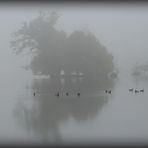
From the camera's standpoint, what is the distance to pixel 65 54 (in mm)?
2867

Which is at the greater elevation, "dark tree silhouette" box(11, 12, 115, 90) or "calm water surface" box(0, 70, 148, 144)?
"dark tree silhouette" box(11, 12, 115, 90)

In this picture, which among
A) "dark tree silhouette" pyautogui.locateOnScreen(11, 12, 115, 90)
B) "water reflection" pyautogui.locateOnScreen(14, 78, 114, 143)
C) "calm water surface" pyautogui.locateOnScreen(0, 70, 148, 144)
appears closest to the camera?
"calm water surface" pyautogui.locateOnScreen(0, 70, 148, 144)

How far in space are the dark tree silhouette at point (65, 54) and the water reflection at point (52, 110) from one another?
0.50 ft

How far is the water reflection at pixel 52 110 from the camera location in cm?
204

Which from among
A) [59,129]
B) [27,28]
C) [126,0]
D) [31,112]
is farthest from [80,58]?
[126,0]

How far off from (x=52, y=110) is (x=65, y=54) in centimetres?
68

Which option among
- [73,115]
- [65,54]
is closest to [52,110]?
[73,115]

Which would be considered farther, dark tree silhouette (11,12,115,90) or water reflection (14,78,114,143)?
dark tree silhouette (11,12,115,90)

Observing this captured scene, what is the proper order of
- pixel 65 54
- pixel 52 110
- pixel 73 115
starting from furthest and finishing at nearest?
1. pixel 65 54
2. pixel 52 110
3. pixel 73 115

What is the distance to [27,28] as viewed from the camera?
2775mm

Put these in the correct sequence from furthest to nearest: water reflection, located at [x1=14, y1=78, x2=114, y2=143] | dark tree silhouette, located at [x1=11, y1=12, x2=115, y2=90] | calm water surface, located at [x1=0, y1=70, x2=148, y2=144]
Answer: dark tree silhouette, located at [x1=11, y1=12, x2=115, y2=90] → water reflection, located at [x1=14, y1=78, x2=114, y2=143] → calm water surface, located at [x1=0, y1=70, x2=148, y2=144]

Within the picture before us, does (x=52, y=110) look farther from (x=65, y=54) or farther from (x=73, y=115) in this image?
(x=65, y=54)

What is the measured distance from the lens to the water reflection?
2.04 metres

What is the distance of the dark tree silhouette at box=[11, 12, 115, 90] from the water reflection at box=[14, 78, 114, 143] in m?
0.15
